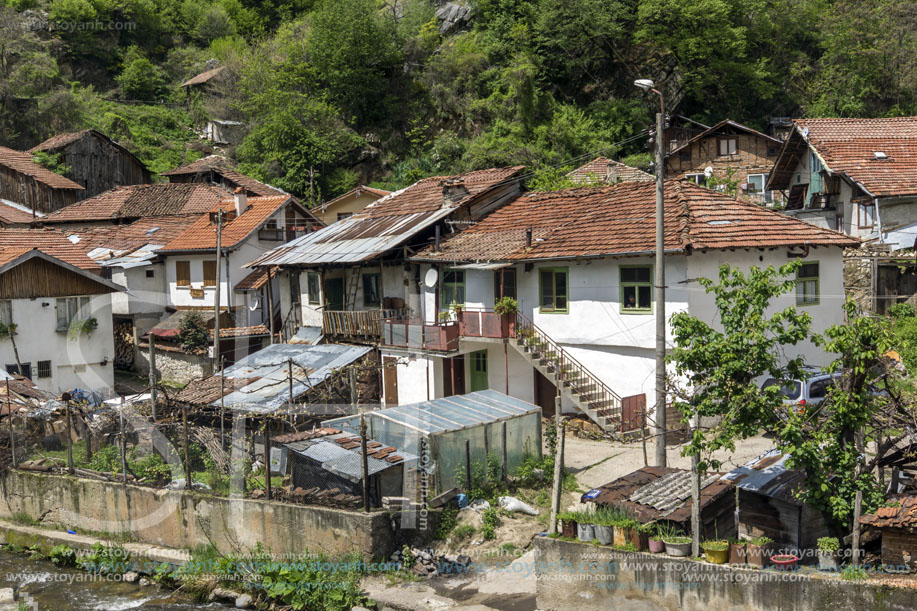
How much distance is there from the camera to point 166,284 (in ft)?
122

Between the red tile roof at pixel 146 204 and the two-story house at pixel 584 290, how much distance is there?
70.5 feet

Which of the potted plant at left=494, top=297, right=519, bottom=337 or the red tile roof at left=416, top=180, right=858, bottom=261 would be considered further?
the potted plant at left=494, top=297, right=519, bottom=337

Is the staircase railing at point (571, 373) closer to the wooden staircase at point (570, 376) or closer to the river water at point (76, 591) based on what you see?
the wooden staircase at point (570, 376)

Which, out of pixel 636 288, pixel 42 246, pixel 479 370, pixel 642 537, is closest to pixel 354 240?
pixel 479 370

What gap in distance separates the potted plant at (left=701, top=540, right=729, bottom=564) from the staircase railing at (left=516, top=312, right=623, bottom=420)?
10.1 metres

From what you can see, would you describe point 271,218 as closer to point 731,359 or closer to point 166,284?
point 166,284

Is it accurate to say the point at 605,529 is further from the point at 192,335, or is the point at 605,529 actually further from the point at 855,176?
the point at 192,335

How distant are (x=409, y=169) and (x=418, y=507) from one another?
117 feet

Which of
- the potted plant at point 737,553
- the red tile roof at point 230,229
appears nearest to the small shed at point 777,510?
the potted plant at point 737,553

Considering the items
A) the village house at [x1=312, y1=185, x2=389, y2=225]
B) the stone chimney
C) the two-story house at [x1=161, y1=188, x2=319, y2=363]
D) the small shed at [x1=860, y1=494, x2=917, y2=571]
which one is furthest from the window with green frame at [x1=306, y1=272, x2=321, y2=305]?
the small shed at [x1=860, y1=494, x2=917, y2=571]

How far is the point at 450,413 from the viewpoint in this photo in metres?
17.9

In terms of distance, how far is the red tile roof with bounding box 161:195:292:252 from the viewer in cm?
3539

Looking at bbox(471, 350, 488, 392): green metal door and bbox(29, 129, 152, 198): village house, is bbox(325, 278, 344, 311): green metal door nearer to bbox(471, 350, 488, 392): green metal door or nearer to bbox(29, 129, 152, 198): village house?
bbox(471, 350, 488, 392): green metal door

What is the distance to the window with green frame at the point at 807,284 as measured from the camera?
23.3 m
